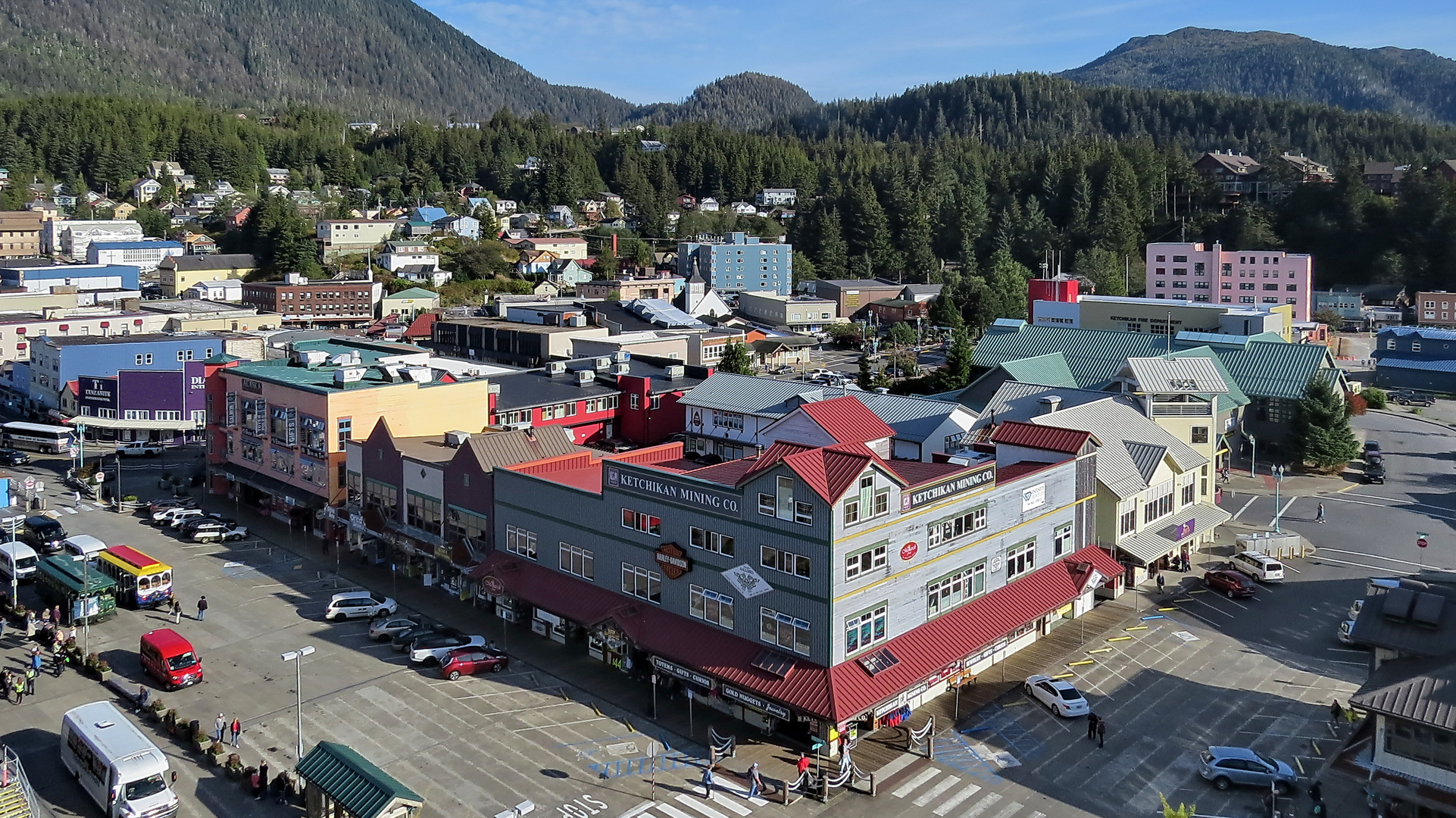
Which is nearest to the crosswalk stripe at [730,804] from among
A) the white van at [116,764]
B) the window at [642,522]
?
the window at [642,522]

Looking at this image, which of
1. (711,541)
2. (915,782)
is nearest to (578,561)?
(711,541)

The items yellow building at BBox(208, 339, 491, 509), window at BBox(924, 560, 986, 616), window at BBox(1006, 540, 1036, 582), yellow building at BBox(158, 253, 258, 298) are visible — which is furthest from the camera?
yellow building at BBox(158, 253, 258, 298)

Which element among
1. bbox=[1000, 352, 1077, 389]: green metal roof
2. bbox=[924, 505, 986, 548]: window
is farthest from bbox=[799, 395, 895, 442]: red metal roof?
bbox=[1000, 352, 1077, 389]: green metal roof

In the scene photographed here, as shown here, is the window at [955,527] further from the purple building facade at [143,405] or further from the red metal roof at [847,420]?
the purple building facade at [143,405]

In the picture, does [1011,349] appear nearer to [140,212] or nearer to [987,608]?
[987,608]

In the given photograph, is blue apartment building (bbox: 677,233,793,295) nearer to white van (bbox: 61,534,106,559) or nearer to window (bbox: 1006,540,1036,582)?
white van (bbox: 61,534,106,559)

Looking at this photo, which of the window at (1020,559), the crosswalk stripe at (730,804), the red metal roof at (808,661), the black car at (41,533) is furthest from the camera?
the black car at (41,533)

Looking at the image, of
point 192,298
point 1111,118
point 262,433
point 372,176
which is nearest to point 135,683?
point 262,433
